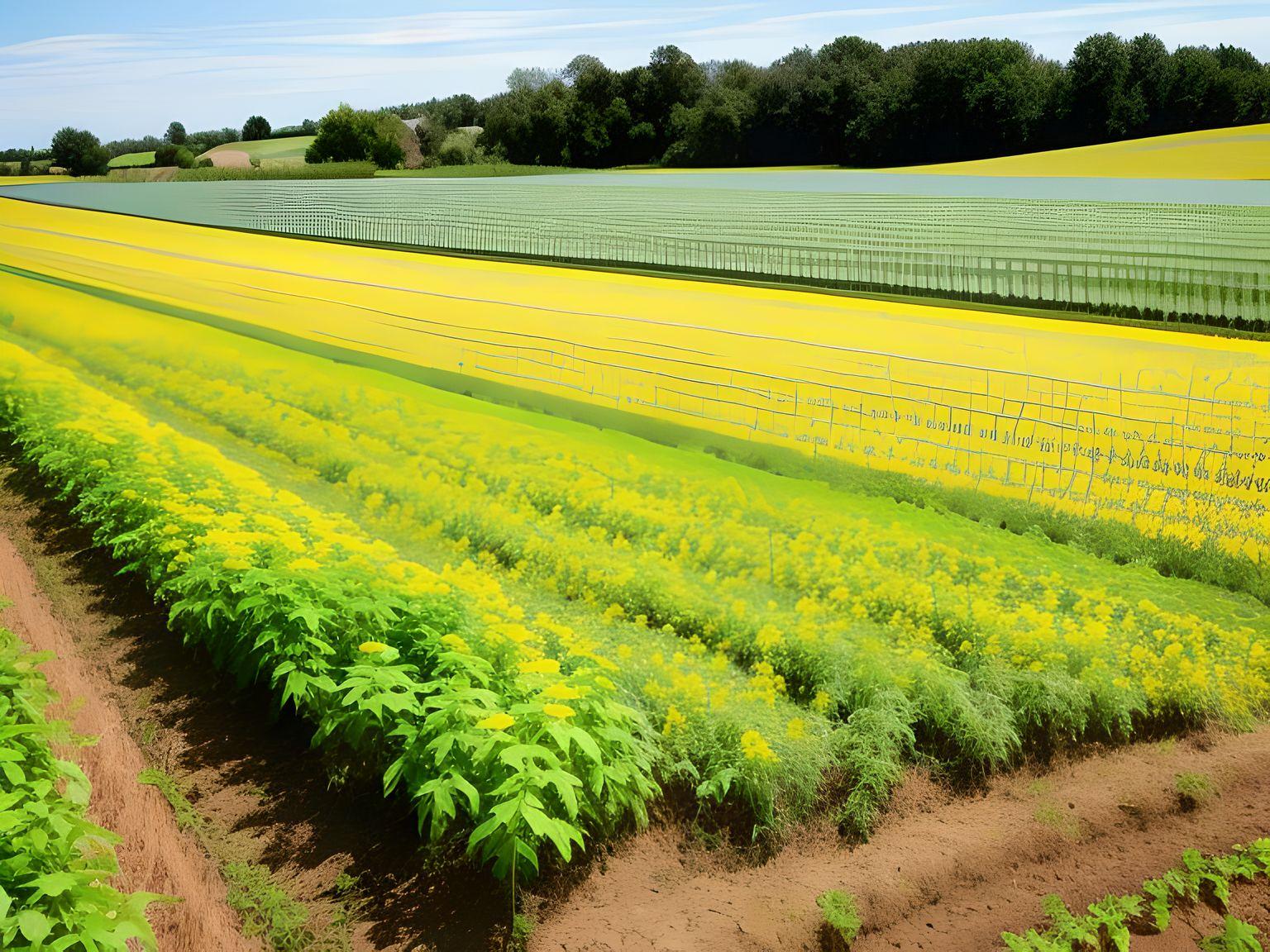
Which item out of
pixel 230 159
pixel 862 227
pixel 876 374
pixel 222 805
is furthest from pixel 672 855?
pixel 230 159

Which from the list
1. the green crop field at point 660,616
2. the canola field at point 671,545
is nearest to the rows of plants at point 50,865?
the green crop field at point 660,616

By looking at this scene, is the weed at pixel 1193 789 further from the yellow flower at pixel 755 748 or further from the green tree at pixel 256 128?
the green tree at pixel 256 128

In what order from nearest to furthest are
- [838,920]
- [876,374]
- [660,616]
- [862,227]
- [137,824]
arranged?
[838,920], [137,824], [660,616], [876,374], [862,227]

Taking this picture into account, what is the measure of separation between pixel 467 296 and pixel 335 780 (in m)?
19.0

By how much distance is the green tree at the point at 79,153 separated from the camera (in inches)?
2594

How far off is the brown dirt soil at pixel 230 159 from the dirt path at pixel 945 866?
230 ft

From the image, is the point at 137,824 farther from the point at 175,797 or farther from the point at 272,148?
the point at 272,148

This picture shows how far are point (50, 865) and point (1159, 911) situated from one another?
6508mm

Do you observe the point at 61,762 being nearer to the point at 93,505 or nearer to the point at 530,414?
the point at 93,505

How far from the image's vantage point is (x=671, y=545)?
11.7 metres

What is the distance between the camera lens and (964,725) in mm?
8477

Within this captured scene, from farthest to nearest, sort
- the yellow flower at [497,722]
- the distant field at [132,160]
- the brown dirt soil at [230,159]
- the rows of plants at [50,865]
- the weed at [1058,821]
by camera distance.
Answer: the brown dirt soil at [230,159]
the distant field at [132,160]
the weed at [1058,821]
the yellow flower at [497,722]
the rows of plants at [50,865]

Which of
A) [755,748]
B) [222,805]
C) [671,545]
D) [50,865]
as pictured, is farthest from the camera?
[671,545]

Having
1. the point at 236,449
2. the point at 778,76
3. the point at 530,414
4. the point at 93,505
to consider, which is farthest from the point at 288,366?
the point at 778,76
